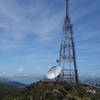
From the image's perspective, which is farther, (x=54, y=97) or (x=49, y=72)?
(x=49, y=72)

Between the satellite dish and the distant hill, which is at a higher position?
the satellite dish

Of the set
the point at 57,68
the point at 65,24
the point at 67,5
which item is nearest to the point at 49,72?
the point at 57,68

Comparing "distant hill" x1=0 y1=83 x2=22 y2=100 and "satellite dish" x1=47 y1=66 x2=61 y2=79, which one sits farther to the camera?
"distant hill" x1=0 y1=83 x2=22 y2=100

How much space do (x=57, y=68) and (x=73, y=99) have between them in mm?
10821

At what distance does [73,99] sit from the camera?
1967 centimetres

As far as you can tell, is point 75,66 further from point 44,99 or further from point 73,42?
point 44,99

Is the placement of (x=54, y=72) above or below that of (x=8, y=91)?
above

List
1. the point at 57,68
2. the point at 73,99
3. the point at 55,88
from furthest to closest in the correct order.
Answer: the point at 57,68, the point at 55,88, the point at 73,99

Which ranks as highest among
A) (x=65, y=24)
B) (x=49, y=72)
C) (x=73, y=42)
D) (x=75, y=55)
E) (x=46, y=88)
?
(x=65, y=24)

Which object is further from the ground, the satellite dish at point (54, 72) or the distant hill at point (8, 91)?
the satellite dish at point (54, 72)

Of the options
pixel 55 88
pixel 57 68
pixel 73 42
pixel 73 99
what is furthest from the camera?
pixel 73 42

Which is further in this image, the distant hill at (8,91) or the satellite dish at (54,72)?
the distant hill at (8,91)

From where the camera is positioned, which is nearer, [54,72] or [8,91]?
[54,72]

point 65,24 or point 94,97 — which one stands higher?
point 65,24
